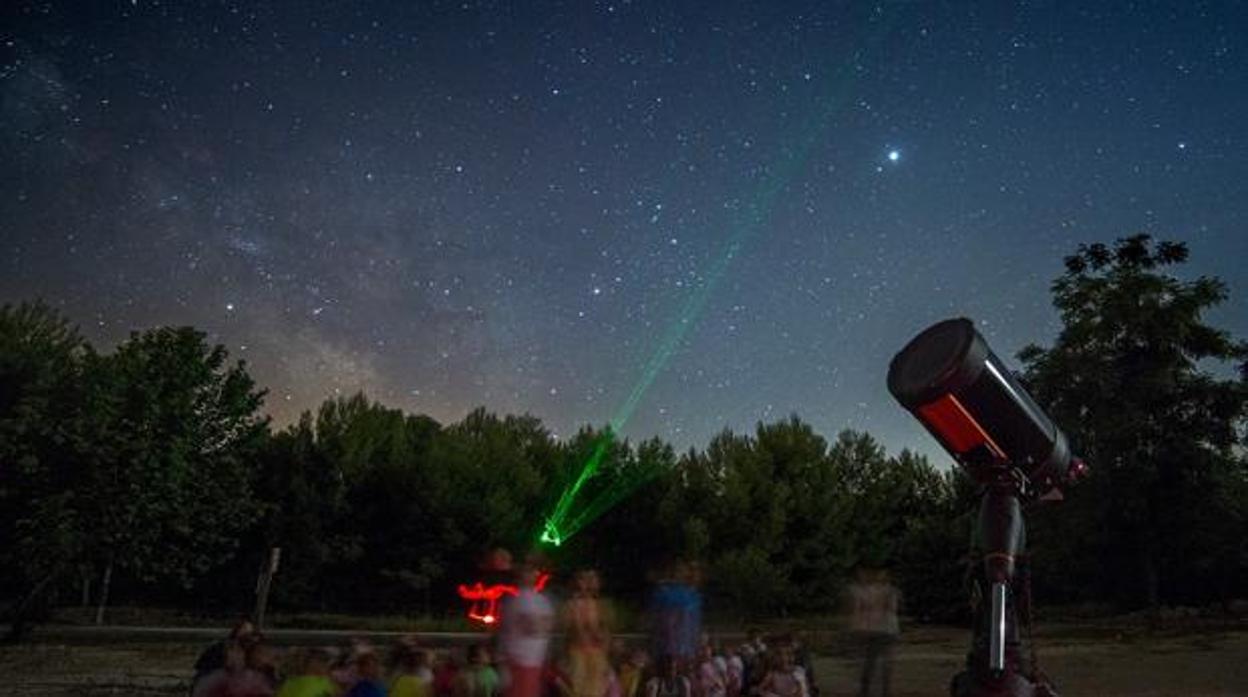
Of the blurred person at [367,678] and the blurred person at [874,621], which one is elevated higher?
the blurred person at [874,621]

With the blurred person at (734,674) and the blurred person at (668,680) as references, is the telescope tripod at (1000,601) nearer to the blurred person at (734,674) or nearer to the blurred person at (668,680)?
the blurred person at (668,680)

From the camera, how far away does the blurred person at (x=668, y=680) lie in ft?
31.8

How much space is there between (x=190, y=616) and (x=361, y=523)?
8816mm

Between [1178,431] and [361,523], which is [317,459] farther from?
[1178,431]

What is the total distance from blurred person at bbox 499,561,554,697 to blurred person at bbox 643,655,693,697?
218 centimetres

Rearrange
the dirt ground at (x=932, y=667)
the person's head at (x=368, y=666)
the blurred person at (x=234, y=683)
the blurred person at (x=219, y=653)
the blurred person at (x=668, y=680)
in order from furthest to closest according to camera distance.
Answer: the dirt ground at (x=932, y=667) < the blurred person at (x=668, y=680) < the blurred person at (x=219, y=653) < the blurred person at (x=234, y=683) < the person's head at (x=368, y=666)

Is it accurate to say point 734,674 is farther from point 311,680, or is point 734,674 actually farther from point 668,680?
point 311,680

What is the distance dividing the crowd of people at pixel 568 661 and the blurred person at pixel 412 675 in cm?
1

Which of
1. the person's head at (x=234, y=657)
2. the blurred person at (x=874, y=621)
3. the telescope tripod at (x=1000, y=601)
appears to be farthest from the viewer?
the blurred person at (x=874, y=621)

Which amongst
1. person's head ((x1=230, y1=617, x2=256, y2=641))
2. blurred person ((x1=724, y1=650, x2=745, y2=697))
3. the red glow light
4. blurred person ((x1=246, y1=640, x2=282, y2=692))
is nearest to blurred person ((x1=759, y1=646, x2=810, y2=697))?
blurred person ((x1=724, y1=650, x2=745, y2=697))

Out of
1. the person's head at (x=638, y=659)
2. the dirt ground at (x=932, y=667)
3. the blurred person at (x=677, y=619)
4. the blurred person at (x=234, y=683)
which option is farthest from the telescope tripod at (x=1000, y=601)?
the dirt ground at (x=932, y=667)

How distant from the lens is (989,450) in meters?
5.01

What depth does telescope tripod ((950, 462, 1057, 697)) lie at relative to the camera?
465 centimetres

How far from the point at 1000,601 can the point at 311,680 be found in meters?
5.41
